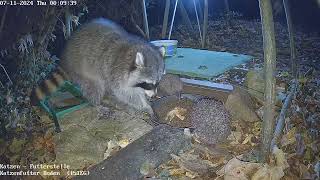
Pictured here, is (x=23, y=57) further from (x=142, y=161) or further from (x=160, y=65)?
(x=142, y=161)

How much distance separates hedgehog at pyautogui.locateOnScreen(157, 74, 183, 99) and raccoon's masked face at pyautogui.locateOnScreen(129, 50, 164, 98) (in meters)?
0.54

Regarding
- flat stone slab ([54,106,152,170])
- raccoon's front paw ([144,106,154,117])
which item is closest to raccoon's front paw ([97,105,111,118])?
flat stone slab ([54,106,152,170])

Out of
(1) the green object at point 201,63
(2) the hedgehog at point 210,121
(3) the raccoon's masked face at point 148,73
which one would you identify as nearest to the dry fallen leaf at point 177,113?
(2) the hedgehog at point 210,121

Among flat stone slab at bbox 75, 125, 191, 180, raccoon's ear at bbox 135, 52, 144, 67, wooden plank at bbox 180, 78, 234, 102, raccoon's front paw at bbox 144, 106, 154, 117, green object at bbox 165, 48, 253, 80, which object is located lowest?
flat stone slab at bbox 75, 125, 191, 180

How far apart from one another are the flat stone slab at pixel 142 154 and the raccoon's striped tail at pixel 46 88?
109cm

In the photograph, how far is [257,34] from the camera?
7770mm

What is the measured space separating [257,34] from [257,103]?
3763 millimetres

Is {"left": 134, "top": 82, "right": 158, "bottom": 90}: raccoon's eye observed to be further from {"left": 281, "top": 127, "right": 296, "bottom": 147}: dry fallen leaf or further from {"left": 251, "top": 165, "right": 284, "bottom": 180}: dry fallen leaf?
{"left": 251, "top": 165, "right": 284, "bottom": 180}: dry fallen leaf

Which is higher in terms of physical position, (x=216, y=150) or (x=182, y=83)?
(x=182, y=83)

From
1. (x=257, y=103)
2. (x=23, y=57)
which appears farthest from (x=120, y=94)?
(x=257, y=103)

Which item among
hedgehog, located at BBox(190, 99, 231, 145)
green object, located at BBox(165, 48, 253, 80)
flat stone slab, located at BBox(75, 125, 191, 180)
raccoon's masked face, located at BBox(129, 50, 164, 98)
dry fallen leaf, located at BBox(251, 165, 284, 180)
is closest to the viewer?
dry fallen leaf, located at BBox(251, 165, 284, 180)

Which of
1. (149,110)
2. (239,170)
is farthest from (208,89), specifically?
(239,170)

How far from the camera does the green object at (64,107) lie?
4.00m

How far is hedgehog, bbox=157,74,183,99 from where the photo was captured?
15.5 feet
